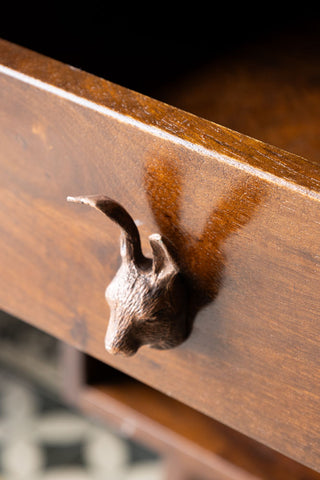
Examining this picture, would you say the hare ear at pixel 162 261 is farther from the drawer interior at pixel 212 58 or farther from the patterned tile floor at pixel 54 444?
the patterned tile floor at pixel 54 444

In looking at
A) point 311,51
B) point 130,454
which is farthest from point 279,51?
point 130,454

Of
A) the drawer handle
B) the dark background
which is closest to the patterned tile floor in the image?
the dark background

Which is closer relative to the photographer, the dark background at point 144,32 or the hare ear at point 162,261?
the hare ear at point 162,261

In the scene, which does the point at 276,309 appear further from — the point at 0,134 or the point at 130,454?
the point at 130,454

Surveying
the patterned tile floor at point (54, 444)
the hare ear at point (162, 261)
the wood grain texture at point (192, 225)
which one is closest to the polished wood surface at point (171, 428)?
the wood grain texture at point (192, 225)

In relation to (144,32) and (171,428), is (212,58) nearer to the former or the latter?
(144,32)

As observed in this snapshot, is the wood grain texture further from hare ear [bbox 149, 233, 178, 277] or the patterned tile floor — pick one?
the patterned tile floor
